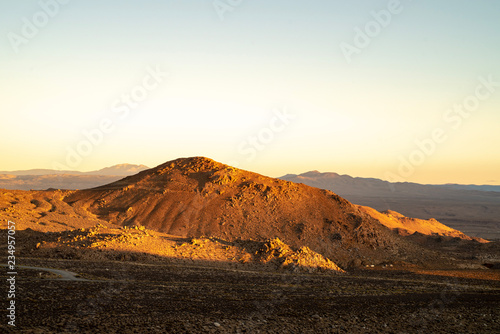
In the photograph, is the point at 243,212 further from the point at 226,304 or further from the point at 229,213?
the point at 226,304

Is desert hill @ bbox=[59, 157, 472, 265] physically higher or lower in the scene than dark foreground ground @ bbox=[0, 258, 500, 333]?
higher

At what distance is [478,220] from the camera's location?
111 meters

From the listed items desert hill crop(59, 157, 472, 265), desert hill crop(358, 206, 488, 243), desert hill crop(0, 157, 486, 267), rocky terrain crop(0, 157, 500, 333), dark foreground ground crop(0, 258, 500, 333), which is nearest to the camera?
dark foreground ground crop(0, 258, 500, 333)

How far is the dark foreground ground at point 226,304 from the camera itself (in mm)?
11211

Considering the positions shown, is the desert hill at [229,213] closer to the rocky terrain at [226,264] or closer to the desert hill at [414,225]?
the rocky terrain at [226,264]

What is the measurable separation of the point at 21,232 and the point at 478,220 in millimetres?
110999

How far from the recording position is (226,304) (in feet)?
47.3

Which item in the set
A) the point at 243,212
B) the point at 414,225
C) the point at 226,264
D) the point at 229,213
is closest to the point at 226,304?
the point at 226,264

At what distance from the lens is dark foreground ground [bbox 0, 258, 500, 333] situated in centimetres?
1121

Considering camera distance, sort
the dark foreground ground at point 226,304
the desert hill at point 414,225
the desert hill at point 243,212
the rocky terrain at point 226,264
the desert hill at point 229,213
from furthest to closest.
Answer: the desert hill at point 414,225 → the desert hill at point 243,212 → the desert hill at point 229,213 → the rocky terrain at point 226,264 → the dark foreground ground at point 226,304

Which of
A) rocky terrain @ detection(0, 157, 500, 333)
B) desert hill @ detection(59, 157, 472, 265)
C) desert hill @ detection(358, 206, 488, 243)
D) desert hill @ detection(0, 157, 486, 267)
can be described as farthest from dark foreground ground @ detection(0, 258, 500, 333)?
desert hill @ detection(358, 206, 488, 243)

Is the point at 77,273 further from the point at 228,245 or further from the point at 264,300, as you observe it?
the point at 228,245

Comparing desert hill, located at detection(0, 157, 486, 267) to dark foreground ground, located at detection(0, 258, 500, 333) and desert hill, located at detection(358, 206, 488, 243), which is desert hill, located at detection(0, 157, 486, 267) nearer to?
dark foreground ground, located at detection(0, 258, 500, 333)

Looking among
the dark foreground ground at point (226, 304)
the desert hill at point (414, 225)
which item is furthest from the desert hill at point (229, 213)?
the desert hill at point (414, 225)
